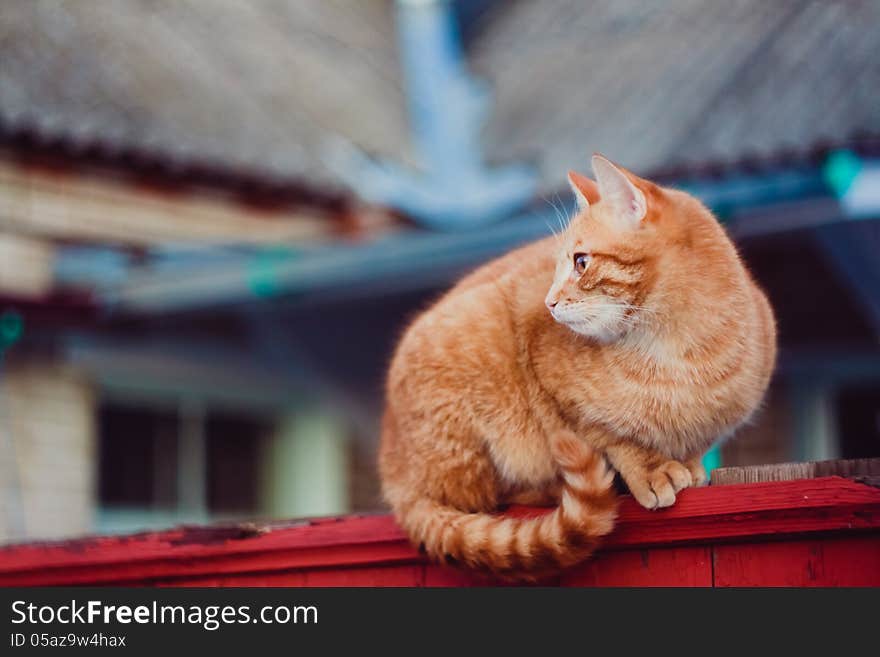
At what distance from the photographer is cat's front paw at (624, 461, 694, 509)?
1654 millimetres

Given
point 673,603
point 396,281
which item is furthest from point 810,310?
point 673,603

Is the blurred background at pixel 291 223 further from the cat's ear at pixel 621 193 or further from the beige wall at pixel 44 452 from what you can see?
the cat's ear at pixel 621 193

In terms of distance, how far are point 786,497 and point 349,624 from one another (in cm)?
70

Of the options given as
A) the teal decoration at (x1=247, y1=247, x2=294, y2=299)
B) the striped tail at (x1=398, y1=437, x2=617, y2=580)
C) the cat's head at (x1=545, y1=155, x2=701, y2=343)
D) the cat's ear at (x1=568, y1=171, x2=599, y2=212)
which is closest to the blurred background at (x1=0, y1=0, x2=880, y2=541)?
the teal decoration at (x1=247, y1=247, x2=294, y2=299)

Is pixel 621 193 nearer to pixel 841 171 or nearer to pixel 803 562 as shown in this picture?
pixel 803 562

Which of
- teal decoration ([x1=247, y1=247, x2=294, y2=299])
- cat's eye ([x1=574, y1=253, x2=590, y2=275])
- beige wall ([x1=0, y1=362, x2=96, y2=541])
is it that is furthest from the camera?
beige wall ([x1=0, y1=362, x2=96, y2=541])

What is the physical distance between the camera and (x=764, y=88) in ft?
19.1

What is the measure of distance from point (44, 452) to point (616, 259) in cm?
478

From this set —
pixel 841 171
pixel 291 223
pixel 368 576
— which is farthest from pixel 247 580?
pixel 291 223

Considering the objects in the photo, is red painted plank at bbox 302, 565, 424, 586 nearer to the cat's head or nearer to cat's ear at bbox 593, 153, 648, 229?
the cat's head

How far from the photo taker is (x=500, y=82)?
8.15 meters

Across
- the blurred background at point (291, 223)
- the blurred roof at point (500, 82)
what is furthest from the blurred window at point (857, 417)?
the blurred roof at point (500, 82)

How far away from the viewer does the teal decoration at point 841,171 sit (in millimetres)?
3879

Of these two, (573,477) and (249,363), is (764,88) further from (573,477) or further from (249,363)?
(573,477)
